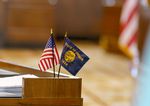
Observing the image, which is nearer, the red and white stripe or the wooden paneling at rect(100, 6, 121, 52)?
the red and white stripe

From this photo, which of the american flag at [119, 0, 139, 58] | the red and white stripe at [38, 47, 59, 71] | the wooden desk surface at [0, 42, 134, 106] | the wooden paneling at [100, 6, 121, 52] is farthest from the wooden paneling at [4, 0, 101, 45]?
the red and white stripe at [38, 47, 59, 71]

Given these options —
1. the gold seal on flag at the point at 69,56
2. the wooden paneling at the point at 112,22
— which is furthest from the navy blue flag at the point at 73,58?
the wooden paneling at the point at 112,22

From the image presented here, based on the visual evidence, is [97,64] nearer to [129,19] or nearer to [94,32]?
[129,19]

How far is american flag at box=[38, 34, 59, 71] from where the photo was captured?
153 centimetres

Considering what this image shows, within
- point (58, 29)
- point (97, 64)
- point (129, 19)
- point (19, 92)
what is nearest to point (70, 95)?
point (19, 92)

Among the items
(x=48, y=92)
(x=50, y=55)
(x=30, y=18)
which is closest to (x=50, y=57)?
→ (x=50, y=55)

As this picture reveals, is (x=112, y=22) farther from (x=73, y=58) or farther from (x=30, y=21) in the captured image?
(x=73, y=58)

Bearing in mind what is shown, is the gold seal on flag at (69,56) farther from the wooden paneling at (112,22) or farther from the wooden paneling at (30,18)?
the wooden paneling at (30,18)

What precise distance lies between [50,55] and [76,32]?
784 centimetres

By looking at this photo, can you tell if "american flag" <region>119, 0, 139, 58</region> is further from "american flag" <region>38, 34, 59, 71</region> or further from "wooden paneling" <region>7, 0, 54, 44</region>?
"american flag" <region>38, 34, 59, 71</region>

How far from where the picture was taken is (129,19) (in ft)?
21.7

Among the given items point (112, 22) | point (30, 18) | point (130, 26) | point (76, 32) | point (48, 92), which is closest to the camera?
point (48, 92)

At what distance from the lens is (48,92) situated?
58.1 inches

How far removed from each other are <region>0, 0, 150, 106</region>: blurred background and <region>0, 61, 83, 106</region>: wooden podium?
163 inches
